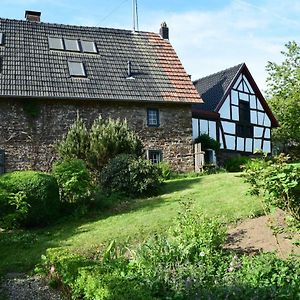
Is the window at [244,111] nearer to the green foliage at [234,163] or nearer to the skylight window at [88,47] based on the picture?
the green foliage at [234,163]

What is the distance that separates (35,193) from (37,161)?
719 centimetres

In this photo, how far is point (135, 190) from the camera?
15.9m

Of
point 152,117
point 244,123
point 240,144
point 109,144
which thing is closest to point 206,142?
point 152,117

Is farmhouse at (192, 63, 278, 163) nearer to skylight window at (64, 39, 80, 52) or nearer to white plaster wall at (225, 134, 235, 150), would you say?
white plaster wall at (225, 134, 235, 150)

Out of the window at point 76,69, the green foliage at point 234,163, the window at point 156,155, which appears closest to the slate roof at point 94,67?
the window at point 76,69

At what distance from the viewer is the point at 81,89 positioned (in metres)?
21.3

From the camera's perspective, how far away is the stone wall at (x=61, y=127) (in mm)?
20625

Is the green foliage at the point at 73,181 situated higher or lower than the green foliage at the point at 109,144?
lower

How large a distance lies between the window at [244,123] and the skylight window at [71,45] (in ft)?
33.7

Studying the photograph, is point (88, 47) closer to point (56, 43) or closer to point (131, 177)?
point (56, 43)

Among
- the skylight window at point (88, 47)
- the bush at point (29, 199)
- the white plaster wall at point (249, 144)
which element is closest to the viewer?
the bush at point (29, 199)

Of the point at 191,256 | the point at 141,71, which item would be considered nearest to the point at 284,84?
the point at 141,71

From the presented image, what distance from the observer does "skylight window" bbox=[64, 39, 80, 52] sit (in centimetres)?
2339

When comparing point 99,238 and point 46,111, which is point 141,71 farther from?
point 99,238
